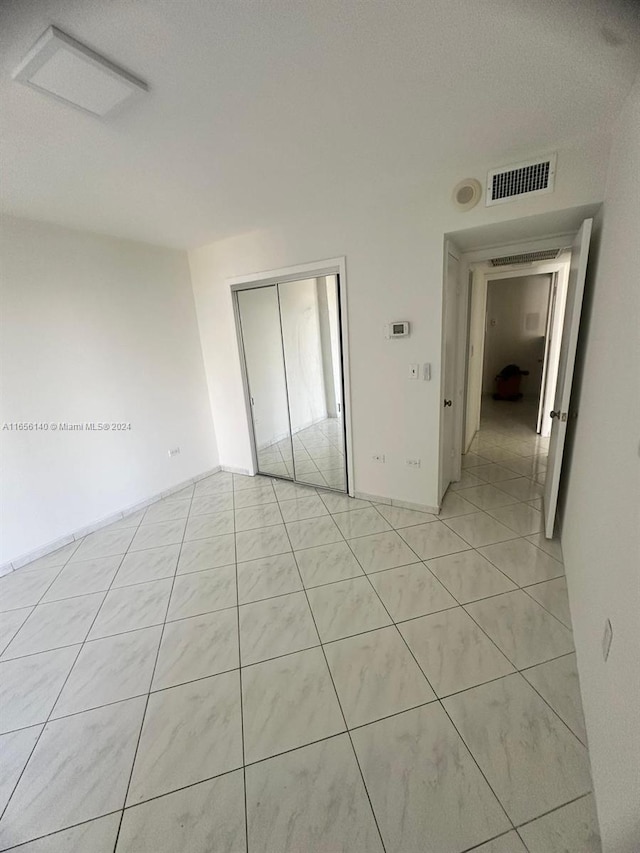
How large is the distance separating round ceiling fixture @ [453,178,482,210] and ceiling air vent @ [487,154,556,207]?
7cm

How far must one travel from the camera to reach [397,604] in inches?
75.7

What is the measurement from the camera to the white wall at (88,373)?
2.47 m

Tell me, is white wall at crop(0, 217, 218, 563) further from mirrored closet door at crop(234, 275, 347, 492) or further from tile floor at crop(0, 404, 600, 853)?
mirrored closet door at crop(234, 275, 347, 492)

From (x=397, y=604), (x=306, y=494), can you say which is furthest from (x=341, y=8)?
(x=306, y=494)

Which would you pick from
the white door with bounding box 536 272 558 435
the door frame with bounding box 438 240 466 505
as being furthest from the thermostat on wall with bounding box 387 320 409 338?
the white door with bounding box 536 272 558 435

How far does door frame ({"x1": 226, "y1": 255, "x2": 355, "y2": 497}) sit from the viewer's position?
8.83 feet

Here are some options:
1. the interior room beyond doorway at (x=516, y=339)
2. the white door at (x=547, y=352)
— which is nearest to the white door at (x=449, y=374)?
Answer: the white door at (x=547, y=352)

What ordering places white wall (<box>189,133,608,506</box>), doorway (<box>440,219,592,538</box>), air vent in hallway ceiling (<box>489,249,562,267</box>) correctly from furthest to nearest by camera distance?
air vent in hallway ceiling (<box>489,249,562,267</box>) → doorway (<box>440,219,592,538</box>) → white wall (<box>189,133,608,506</box>)

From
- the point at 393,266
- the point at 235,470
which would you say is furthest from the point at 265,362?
the point at 393,266

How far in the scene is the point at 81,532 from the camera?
291 centimetres

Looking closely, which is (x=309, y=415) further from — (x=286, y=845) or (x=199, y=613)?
(x=286, y=845)

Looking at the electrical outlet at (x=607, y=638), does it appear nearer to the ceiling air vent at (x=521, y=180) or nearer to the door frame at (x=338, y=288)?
the door frame at (x=338, y=288)

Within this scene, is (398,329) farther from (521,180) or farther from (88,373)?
(88,373)

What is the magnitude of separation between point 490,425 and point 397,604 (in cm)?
416
